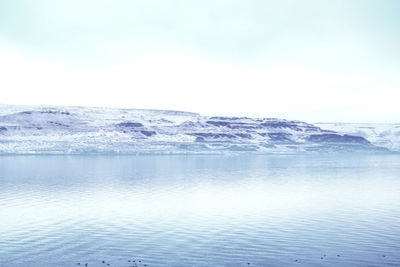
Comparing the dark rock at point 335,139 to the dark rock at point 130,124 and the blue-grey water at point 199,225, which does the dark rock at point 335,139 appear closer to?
the dark rock at point 130,124

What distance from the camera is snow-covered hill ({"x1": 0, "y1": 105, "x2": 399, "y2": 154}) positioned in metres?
149

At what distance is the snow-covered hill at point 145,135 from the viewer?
149 metres

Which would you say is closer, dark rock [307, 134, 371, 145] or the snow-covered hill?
the snow-covered hill

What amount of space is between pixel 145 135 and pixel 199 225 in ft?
458

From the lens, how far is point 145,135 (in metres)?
170

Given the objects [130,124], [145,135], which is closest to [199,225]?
[145,135]

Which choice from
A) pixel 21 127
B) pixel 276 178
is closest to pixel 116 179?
pixel 276 178

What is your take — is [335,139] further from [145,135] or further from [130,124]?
[130,124]

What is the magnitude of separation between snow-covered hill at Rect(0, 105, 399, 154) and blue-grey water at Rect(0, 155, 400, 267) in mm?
94427

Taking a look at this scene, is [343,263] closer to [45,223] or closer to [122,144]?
[45,223]

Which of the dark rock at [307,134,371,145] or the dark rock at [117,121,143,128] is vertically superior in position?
the dark rock at [117,121,143,128]

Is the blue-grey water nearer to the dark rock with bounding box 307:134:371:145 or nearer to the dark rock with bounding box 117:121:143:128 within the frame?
the dark rock with bounding box 117:121:143:128

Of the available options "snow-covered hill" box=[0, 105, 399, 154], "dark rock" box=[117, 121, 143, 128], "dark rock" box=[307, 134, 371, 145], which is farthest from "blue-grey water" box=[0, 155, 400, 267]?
"dark rock" box=[307, 134, 371, 145]

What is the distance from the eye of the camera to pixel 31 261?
2245 cm
